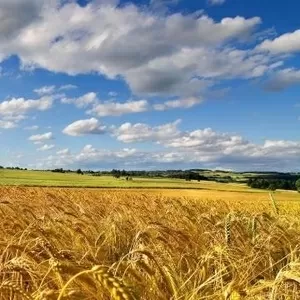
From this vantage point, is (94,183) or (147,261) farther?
(94,183)

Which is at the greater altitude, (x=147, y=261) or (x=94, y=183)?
(x=94, y=183)

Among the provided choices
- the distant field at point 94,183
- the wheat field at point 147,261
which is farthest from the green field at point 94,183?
the wheat field at point 147,261

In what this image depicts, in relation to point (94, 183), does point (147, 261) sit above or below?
below

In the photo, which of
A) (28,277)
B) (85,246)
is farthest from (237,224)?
(28,277)

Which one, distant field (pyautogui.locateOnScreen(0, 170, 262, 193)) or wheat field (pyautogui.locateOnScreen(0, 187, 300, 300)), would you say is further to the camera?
distant field (pyautogui.locateOnScreen(0, 170, 262, 193))

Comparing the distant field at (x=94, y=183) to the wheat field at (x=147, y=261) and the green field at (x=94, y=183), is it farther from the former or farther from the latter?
the wheat field at (x=147, y=261)

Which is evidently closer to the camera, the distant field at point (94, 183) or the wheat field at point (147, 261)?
the wheat field at point (147, 261)

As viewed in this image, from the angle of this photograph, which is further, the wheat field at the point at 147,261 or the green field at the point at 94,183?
the green field at the point at 94,183

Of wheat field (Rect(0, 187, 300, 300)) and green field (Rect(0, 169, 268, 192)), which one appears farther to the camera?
green field (Rect(0, 169, 268, 192))

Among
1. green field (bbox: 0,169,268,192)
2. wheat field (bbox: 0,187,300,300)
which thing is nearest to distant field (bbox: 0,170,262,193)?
green field (bbox: 0,169,268,192)

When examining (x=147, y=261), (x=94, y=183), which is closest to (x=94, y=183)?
(x=94, y=183)

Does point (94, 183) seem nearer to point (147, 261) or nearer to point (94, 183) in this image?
point (94, 183)

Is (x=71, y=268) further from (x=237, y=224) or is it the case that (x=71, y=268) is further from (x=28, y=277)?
(x=237, y=224)

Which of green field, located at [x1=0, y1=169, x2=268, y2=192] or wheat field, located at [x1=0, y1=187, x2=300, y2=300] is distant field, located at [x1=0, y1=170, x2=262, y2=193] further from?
wheat field, located at [x1=0, y1=187, x2=300, y2=300]
